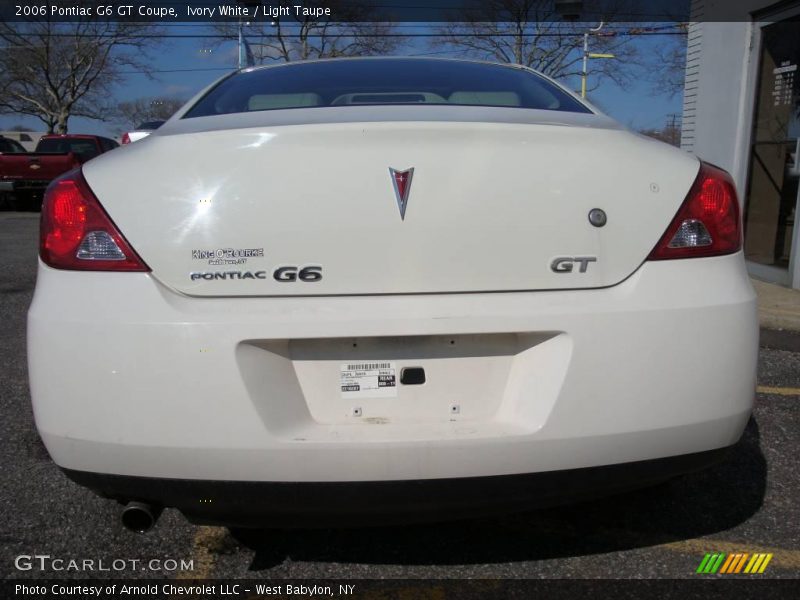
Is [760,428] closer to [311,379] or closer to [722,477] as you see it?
[722,477]

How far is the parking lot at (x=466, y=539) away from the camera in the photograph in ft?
6.98

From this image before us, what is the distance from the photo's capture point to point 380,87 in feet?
8.36

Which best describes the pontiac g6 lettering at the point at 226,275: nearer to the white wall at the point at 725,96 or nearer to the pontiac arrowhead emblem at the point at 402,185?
the pontiac arrowhead emblem at the point at 402,185

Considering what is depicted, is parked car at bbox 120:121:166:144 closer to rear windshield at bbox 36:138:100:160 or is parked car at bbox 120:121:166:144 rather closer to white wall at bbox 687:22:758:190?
white wall at bbox 687:22:758:190

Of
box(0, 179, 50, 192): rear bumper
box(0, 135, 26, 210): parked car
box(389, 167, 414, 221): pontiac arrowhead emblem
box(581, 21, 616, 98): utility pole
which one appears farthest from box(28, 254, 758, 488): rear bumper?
box(581, 21, 616, 98): utility pole

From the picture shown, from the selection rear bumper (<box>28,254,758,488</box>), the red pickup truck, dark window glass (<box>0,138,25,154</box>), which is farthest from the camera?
dark window glass (<box>0,138,25,154</box>)

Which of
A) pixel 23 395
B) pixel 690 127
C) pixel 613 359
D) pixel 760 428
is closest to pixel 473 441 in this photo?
pixel 613 359

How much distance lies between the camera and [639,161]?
1.79 meters

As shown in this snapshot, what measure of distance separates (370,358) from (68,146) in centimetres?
1789

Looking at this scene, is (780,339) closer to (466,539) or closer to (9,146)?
(466,539)

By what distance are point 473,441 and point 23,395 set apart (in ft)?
9.41

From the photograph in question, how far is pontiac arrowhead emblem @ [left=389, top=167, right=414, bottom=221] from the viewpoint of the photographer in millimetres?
1688

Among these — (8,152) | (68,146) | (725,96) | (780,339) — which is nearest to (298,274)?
(780,339)

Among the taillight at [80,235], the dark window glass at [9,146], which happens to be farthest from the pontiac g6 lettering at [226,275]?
the dark window glass at [9,146]
